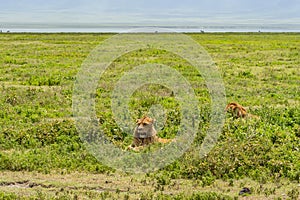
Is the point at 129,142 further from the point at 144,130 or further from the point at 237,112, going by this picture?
the point at 237,112

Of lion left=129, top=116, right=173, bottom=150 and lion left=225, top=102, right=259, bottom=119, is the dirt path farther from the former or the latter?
lion left=225, top=102, right=259, bottom=119

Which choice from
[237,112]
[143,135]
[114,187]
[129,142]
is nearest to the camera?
[114,187]

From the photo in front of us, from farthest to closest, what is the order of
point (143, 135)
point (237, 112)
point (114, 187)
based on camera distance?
point (237, 112)
point (143, 135)
point (114, 187)

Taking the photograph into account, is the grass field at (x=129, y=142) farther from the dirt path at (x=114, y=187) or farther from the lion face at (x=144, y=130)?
the lion face at (x=144, y=130)

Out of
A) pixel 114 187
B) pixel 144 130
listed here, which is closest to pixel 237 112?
pixel 144 130

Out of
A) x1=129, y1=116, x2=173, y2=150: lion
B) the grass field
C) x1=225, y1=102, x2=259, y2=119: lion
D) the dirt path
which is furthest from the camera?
x1=225, y1=102, x2=259, y2=119: lion

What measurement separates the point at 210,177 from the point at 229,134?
243 centimetres

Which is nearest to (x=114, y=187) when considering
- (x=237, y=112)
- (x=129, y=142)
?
(x=129, y=142)

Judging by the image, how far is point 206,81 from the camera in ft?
75.6

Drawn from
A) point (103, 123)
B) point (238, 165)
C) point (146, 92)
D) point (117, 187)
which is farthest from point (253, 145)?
point (146, 92)

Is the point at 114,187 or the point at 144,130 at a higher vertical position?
the point at 144,130

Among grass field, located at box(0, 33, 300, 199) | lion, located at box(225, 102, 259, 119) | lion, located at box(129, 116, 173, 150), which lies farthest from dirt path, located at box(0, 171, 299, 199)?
lion, located at box(225, 102, 259, 119)

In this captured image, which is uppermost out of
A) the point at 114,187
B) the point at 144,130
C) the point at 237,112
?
the point at 237,112

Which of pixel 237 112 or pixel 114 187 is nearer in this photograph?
pixel 114 187
